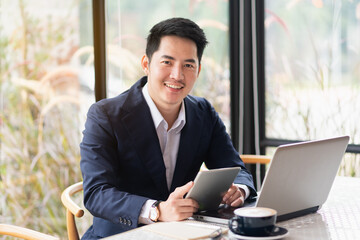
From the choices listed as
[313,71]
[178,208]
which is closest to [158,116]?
[178,208]

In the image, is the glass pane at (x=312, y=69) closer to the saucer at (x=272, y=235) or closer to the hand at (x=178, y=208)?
the hand at (x=178, y=208)

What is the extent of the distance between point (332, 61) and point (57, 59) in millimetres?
1892

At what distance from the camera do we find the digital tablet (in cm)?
145

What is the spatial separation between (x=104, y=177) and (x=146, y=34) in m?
1.72

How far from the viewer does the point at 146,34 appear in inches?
130

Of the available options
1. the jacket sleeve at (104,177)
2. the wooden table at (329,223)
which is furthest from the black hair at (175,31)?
the wooden table at (329,223)

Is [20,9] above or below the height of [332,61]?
above

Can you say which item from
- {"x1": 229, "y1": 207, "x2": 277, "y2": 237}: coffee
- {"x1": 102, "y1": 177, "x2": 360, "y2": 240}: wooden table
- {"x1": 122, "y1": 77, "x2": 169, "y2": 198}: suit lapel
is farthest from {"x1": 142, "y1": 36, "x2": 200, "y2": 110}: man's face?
{"x1": 229, "y1": 207, "x2": 277, "y2": 237}: coffee

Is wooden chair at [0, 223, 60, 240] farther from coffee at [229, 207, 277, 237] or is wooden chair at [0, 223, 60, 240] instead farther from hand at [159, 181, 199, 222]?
coffee at [229, 207, 277, 237]

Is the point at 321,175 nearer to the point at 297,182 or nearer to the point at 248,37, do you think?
the point at 297,182

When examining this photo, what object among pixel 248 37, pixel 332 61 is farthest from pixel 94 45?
pixel 332 61

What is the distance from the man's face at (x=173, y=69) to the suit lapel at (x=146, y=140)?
10 cm

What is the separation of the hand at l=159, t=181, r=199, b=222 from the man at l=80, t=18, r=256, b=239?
192mm

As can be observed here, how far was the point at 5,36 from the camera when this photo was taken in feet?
8.48
